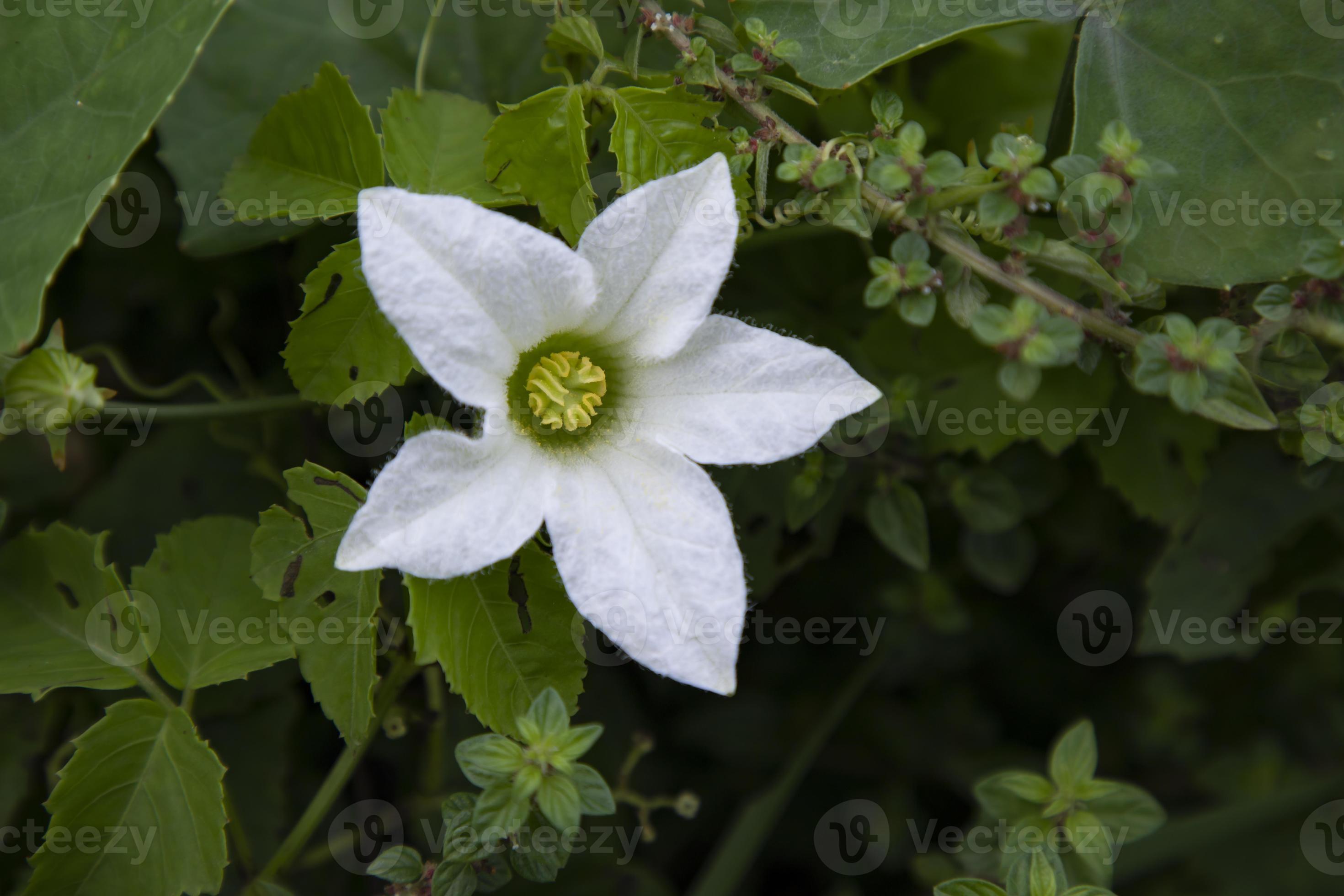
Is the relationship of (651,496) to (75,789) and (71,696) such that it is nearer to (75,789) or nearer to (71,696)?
(75,789)

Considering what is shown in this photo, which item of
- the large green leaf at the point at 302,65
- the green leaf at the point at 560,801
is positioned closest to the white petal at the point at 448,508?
the green leaf at the point at 560,801

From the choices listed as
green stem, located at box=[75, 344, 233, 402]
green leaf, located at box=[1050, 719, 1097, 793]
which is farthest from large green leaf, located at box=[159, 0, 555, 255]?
green leaf, located at box=[1050, 719, 1097, 793]

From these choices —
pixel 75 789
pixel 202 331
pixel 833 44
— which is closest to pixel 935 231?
pixel 833 44

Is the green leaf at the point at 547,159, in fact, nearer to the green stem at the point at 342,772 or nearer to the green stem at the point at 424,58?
the green stem at the point at 424,58

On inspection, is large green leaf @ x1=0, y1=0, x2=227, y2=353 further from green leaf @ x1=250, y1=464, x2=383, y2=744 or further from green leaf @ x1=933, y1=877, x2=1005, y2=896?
green leaf @ x1=933, y1=877, x2=1005, y2=896

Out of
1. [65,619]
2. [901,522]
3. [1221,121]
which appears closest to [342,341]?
[65,619]
